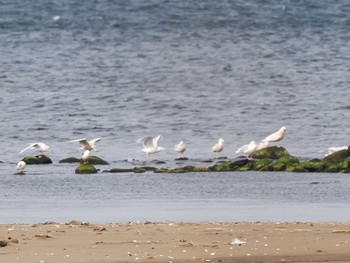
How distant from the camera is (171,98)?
38.3m

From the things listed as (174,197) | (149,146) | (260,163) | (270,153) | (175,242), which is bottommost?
(175,242)

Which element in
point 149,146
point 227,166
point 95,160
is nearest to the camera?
point 227,166

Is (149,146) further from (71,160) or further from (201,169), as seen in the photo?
(201,169)

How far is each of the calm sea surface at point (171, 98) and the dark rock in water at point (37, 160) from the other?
0.28 m

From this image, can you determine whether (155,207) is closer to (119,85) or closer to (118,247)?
(118,247)

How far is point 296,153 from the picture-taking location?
2503 cm

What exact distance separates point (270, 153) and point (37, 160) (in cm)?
421

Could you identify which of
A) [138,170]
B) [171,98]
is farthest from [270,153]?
[171,98]

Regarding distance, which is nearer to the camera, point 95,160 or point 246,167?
point 246,167

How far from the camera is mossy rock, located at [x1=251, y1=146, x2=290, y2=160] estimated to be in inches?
905

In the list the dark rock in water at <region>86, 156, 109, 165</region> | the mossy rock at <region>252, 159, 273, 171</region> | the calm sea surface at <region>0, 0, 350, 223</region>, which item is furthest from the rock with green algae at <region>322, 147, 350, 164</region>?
the dark rock in water at <region>86, 156, 109, 165</region>

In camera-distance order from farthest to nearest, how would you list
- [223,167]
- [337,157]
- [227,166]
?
[227,166] → [223,167] → [337,157]

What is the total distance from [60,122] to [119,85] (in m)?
9.67

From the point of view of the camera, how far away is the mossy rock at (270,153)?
75.4 ft
